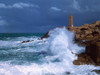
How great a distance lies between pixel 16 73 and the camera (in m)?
6.43

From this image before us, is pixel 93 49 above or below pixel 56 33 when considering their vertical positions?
below

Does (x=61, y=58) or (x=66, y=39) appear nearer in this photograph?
(x=61, y=58)

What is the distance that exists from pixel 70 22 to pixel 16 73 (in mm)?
26085

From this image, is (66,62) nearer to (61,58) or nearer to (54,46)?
(61,58)

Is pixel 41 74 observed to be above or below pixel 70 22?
below

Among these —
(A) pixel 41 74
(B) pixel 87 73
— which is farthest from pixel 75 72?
(A) pixel 41 74

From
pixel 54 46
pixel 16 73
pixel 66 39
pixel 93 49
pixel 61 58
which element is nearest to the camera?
pixel 16 73

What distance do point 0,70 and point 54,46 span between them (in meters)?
5.49

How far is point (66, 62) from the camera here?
8336mm

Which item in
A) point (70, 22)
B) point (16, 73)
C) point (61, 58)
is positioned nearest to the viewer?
point (16, 73)

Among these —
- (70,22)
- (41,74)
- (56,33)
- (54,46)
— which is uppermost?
(70,22)

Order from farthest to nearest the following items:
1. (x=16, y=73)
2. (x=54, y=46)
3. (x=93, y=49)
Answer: (x=54, y=46), (x=93, y=49), (x=16, y=73)

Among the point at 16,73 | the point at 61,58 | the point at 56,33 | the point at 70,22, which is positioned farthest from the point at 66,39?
the point at 70,22

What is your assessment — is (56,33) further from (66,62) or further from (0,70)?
(0,70)
